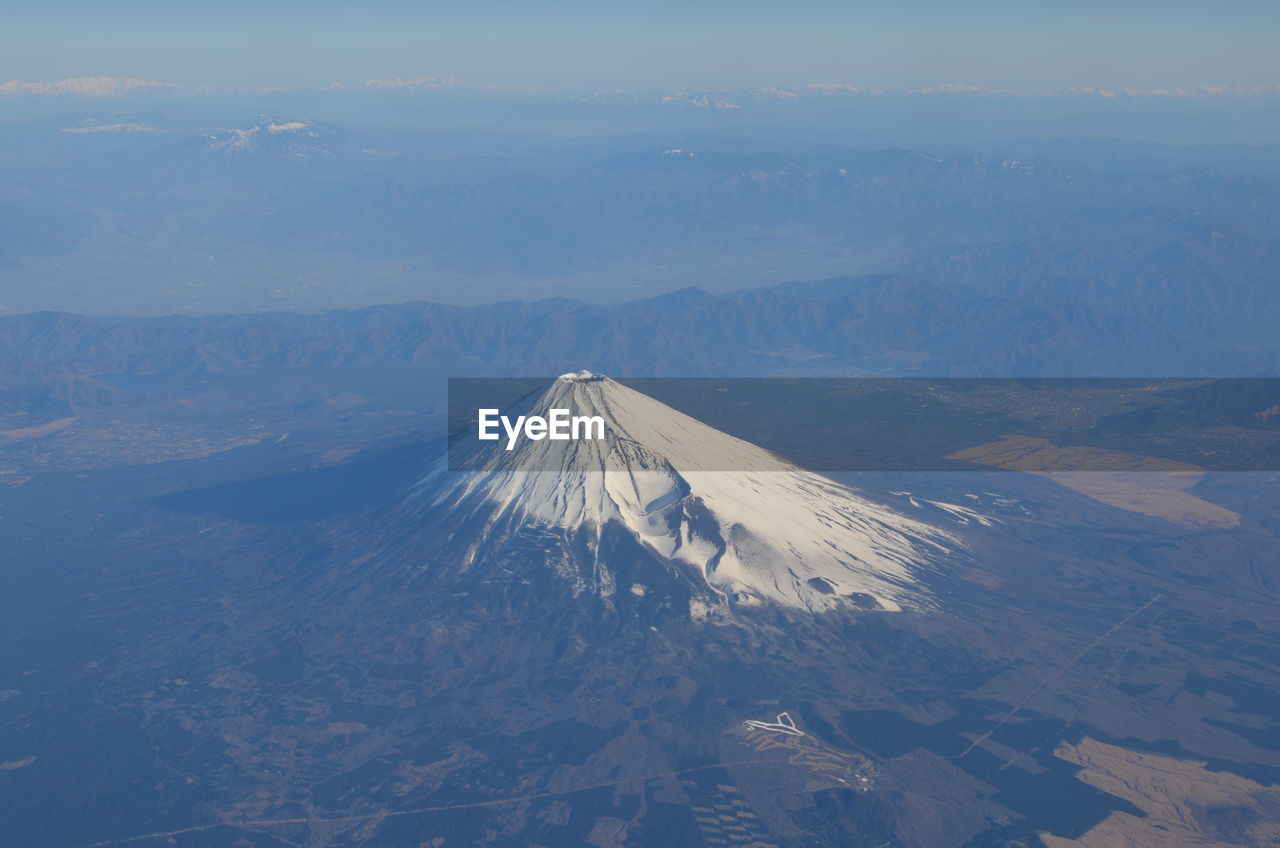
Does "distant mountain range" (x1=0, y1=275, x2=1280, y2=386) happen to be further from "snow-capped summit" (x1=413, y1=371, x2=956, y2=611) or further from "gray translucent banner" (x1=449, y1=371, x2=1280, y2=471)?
"snow-capped summit" (x1=413, y1=371, x2=956, y2=611)

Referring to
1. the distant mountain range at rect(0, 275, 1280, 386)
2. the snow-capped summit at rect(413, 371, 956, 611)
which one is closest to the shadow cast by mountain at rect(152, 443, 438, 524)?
the snow-capped summit at rect(413, 371, 956, 611)

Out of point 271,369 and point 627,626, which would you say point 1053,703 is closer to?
point 627,626

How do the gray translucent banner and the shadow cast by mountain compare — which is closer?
the gray translucent banner

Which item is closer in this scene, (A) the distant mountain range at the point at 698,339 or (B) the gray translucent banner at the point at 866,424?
(B) the gray translucent banner at the point at 866,424

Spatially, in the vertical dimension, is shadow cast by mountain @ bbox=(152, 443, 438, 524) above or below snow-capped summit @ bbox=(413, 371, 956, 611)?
below

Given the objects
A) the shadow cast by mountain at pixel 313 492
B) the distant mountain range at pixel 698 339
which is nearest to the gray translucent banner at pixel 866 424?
the shadow cast by mountain at pixel 313 492

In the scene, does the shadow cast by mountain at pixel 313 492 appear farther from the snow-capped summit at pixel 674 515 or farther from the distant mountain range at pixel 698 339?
the distant mountain range at pixel 698 339
